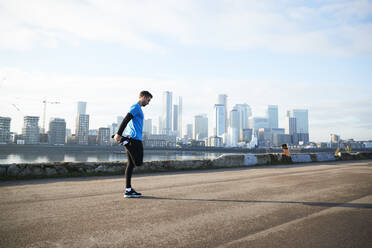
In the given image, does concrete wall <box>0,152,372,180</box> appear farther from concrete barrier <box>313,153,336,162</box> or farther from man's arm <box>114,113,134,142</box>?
man's arm <box>114,113,134,142</box>

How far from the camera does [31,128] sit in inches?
7323

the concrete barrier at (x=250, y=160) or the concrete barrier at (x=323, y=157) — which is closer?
the concrete barrier at (x=250, y=160)

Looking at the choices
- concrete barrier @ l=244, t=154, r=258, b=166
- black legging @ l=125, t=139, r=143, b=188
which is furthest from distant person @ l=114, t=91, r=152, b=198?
concrete barrier @ l=244, t=154, r=258, b=166

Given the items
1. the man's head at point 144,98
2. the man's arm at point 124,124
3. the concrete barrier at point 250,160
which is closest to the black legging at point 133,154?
the man's arm at point 124,124

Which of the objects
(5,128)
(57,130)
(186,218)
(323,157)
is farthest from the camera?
(57,130)

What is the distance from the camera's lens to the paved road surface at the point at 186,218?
2.18 meters

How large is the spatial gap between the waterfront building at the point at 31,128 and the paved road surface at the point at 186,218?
207m

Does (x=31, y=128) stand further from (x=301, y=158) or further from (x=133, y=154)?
(x=133, y=154)

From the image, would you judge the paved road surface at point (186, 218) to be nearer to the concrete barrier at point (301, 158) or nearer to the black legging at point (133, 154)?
the black legging at point (133, 154)

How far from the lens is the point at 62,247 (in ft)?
6.63

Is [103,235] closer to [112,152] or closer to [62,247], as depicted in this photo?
[62,247]

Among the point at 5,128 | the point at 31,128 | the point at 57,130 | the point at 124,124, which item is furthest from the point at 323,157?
the point at 31,128

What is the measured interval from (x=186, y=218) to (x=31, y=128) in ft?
716

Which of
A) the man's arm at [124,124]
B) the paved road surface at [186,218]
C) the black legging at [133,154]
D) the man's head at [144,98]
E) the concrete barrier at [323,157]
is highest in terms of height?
the man's head at [144,98]
